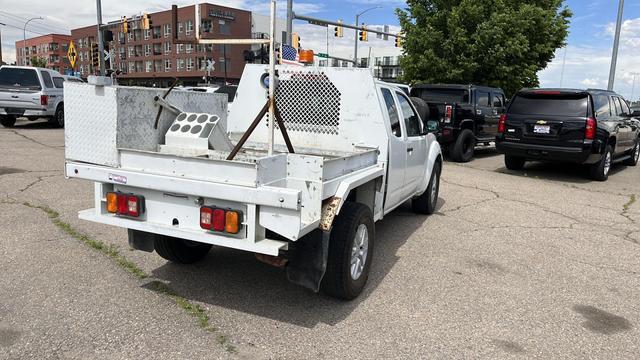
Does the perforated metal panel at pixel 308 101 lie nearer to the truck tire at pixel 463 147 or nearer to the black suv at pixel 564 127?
the black suv at pixel 564 127

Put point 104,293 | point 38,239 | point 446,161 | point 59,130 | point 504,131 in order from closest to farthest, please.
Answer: point 104,293
point 38,239
point 504,131
point 446,161
point 59,130

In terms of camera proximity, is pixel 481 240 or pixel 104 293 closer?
pixel 104 293

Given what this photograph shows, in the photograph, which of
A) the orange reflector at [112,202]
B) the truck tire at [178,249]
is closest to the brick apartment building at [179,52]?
the truck tire at [178,249]

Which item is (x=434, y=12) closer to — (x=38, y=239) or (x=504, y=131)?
(x=504, y=131)

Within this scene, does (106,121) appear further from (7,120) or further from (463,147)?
(7,120)

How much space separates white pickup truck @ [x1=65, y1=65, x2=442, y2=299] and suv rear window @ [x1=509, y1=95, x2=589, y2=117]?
21.8ft

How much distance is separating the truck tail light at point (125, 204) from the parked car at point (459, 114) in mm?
9890

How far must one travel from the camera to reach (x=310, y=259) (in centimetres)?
352

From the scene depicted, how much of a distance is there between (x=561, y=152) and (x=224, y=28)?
71.5 m

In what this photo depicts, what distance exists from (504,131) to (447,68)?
384 inches

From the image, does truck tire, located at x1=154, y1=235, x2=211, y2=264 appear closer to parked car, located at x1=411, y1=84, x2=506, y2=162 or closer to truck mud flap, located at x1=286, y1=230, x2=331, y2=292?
truck mud flap, located at x1=286, y1=230, x2=331, y2=292

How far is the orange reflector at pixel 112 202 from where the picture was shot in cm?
365

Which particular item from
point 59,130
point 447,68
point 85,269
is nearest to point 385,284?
point 85,269

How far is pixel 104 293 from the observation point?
3947 mm
